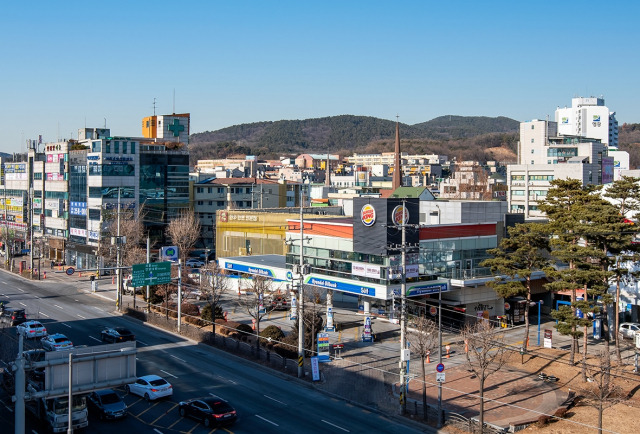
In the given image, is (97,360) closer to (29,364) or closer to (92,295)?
(29,364)

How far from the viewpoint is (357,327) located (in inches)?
1998

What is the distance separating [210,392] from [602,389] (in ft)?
61.9

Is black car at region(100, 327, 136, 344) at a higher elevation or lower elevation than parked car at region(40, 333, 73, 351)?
lower

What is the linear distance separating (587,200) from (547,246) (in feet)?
13.3

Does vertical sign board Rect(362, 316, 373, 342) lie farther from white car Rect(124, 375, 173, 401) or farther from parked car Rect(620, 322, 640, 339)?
parked car Rect(620, 322, 640, 339)

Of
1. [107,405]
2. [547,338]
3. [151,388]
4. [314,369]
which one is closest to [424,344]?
[314,369]

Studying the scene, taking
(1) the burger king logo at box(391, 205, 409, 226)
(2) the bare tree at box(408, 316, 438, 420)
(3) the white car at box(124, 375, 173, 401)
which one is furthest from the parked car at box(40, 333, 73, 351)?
(1) the burger king logo at box(391, 205, 409, 226)

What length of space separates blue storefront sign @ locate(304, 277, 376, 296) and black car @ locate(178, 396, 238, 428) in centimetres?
1874

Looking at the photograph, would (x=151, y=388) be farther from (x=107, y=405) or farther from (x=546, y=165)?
(x=546, y=165)

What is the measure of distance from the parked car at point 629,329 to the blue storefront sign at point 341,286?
18.4 metres

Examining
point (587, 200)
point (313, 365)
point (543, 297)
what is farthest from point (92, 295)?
point (587, 200)

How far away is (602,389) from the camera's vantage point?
28375 mm

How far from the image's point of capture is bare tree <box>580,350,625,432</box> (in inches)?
1112

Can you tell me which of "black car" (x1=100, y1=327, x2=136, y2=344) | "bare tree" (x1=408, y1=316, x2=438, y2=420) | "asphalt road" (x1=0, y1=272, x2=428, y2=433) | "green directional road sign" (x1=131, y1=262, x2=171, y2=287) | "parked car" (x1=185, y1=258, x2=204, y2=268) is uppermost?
"green directional road sign" (x1=131, y1=262, x2=171, y2=287)
